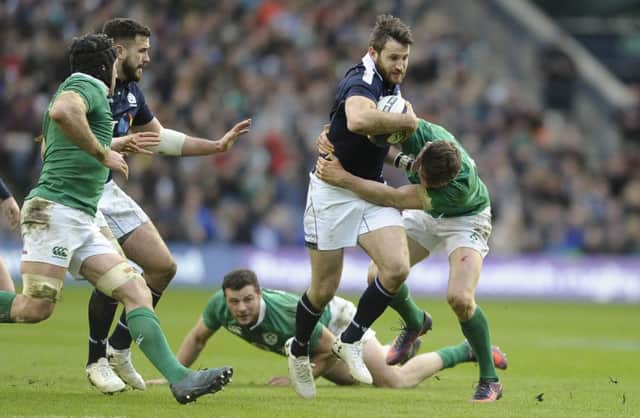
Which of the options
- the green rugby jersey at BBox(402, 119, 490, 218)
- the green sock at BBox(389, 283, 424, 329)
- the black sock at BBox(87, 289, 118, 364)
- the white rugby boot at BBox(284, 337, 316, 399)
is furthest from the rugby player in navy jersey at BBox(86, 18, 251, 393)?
the green sock at BBox(389, 283, 424, 329)

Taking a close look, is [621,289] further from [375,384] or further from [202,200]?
[375,384]

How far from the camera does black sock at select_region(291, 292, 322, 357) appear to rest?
9852 millimetres

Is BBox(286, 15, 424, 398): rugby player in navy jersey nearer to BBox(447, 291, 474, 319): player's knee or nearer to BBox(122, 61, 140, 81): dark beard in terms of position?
BBox(447, 291, 474, 319): player's knee

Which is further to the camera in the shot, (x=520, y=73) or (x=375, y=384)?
(x=520, y=73)

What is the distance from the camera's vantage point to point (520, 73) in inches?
1155

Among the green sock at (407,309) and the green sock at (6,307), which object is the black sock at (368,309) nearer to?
the green sock at (407,309)

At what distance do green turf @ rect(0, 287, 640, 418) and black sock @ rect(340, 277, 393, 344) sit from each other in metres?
0.49

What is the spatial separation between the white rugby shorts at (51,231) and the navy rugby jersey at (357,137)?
85.3 inches

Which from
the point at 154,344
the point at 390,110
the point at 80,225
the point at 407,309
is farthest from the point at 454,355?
the point at 80,225

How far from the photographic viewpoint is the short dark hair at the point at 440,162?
946cm

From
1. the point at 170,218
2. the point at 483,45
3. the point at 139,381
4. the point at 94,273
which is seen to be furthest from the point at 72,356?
the point at 483,45

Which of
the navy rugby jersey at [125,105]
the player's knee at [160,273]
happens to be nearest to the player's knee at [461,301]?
the player's knee at [160,273]

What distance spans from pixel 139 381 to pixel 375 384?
2.12 meters

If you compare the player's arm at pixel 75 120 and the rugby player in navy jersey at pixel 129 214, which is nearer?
the player's arm at pixel 75 120
